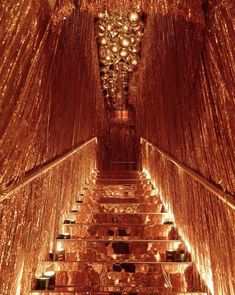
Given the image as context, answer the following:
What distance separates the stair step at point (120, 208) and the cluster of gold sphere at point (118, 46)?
8.36 ft

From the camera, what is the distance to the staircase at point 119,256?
2072 mm

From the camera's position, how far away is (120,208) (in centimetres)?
326

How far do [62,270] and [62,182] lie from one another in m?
0.95

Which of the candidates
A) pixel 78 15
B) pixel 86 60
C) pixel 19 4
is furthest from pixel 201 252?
pixel 86 60

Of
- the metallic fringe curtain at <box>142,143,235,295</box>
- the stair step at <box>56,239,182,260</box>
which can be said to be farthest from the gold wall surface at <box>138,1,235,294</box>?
the stair step at <box>56,239,182,260</box>

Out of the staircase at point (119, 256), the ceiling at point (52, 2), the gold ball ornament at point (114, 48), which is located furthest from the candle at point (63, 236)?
the gold ball ornament at point (114, 48)

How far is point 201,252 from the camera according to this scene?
2.05 meters

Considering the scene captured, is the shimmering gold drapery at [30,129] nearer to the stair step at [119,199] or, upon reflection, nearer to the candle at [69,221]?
the candle at [69,221]

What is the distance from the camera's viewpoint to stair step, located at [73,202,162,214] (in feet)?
10.6

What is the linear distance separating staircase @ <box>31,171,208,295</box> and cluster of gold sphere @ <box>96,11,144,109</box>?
271 cm

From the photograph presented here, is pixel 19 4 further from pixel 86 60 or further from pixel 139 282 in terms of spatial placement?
pixel 86 60

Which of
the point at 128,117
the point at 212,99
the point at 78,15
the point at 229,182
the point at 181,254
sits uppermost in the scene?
the point at 128,117

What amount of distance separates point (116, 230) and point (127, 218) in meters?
0.24

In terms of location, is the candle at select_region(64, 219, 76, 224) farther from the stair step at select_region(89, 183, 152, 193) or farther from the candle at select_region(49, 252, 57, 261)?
the stair step at select_region(89, 183, 152, 193)
